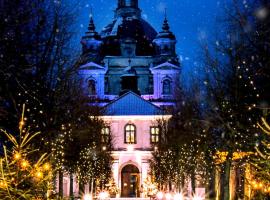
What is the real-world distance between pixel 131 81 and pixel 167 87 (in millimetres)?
6784

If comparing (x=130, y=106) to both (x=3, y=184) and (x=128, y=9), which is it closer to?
(x=128, y=9)

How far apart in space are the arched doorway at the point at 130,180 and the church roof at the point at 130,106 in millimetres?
6341

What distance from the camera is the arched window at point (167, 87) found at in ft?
279

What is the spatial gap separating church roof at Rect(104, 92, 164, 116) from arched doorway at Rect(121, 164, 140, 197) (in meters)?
6.34

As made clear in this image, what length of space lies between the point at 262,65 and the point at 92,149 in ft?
89.6

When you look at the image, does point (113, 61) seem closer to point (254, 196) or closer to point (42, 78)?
point (42, 78)

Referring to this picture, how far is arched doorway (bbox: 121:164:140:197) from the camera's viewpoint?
68.5 m

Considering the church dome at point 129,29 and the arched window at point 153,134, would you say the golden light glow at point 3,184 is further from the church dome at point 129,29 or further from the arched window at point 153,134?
the church dome at point 129,29

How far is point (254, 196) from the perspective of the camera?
17234mm

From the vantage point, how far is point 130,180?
6875cm

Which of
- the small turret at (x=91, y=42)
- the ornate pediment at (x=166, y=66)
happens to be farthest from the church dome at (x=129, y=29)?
the ornate pediment at (x=166, y=66)

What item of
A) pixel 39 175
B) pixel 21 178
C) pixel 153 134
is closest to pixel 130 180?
pixel 153 134

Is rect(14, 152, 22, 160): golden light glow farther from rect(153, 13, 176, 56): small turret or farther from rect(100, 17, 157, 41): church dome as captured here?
rect(100, 17, 157, 41): church dome

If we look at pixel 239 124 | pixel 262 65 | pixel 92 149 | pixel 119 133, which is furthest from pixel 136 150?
pixel 262 65
